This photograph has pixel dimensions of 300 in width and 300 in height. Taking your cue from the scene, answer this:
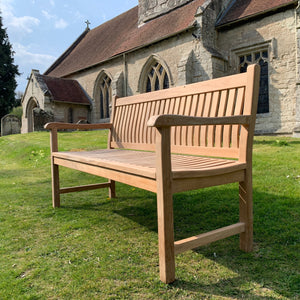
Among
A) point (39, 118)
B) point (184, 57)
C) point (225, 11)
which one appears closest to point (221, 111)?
point (184, 57)

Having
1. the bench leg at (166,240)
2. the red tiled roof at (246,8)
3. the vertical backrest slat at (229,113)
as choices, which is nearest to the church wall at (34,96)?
the red tiled roof at (246,8)

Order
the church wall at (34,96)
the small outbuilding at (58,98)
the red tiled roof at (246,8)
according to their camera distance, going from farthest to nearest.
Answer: the small outbuilding at (58,98), the church wall at (34,96), the red tiled roof at (246,8)

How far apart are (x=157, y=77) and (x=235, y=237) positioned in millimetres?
13293

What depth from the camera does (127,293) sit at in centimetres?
159

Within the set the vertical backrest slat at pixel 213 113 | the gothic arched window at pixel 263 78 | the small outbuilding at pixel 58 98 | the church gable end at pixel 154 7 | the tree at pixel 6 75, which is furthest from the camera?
the tree at pixel 6 75

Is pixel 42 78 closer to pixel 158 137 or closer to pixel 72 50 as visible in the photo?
pixel 72 50

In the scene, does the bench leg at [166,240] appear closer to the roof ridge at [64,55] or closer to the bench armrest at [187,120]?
the bench armrest at [187,120]

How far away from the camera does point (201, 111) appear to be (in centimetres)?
253

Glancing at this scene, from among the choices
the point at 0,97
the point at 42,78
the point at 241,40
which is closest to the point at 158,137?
the point at 241,40

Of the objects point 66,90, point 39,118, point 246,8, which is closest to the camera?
point 246,8

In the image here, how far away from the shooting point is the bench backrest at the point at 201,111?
212 cm

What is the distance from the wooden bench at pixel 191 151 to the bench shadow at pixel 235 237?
0.59ft

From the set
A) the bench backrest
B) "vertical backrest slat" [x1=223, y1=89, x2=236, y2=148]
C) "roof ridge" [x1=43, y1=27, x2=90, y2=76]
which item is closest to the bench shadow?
the bench backrest

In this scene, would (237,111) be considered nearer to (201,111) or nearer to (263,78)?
(201,111)
